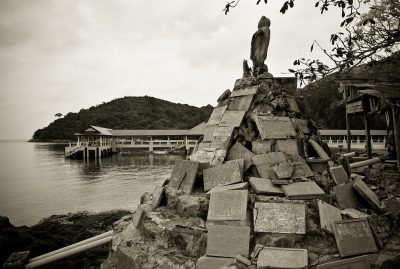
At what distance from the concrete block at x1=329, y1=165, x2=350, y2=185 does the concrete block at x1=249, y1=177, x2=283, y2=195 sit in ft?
4.21

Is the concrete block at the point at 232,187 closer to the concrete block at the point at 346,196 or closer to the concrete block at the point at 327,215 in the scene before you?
the concrete block at the point at 327,215

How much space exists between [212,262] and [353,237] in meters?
2.35

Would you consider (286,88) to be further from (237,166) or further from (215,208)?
(215,208)

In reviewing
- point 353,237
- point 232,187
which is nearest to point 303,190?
point 353,237

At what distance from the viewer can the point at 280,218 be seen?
4.96m

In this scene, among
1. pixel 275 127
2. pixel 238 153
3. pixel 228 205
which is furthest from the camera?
pixel 275 127

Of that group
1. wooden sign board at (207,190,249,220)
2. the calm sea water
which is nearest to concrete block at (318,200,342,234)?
wooden sign board at (207,190,249,220)

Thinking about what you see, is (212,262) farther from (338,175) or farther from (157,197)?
(338,175)

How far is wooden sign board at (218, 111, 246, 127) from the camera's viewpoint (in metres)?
7.20

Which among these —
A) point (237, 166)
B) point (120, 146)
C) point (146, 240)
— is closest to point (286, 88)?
point (237, 166)

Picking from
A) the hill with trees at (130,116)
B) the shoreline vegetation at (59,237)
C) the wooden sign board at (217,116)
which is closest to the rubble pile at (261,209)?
the wooden sign board at (217,116)

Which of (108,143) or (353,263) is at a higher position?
(108,143)

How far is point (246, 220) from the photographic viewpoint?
199 inches

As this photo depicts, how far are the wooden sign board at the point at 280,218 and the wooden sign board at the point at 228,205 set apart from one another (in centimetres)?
25
